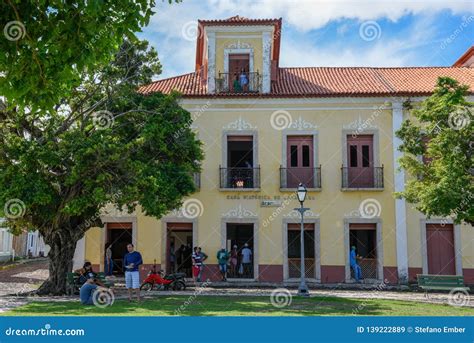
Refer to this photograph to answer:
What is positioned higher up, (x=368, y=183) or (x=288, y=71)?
(x=288, y=71)

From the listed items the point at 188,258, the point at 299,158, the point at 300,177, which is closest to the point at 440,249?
the point at 300,177

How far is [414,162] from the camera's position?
14.6 meters

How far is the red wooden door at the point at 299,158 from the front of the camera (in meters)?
19.0

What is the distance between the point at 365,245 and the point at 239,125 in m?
6.42

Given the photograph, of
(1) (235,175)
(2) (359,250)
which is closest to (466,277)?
(2) (359,250)

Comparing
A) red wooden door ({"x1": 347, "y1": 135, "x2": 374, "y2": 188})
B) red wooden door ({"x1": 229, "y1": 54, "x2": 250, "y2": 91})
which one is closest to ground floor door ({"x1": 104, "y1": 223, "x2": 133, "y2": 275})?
red wooden door ({"x1": 229, "y1": 54, "x2": 250, "y2": 91})

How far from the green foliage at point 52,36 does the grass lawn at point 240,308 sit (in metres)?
4.53

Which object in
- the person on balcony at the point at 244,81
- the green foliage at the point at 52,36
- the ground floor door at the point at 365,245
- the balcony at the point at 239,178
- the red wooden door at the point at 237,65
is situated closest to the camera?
the green foliage at the point at 52,36

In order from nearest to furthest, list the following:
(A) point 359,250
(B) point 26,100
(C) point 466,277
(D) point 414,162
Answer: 1. (B) point 26,100
2. (D) point 414,162
3. (C) point 466,277
4. (A) point 359,250

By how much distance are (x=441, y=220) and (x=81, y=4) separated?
15.9 meters

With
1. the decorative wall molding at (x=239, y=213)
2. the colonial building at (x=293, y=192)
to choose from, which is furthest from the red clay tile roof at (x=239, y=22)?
the decorative wall molding at (x=239, y=213)

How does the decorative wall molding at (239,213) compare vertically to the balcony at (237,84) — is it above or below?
below

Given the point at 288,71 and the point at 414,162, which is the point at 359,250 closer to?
the point at 414,162

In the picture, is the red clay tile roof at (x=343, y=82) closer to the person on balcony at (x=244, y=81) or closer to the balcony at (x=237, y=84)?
the balcony at (x=237, y=84)
